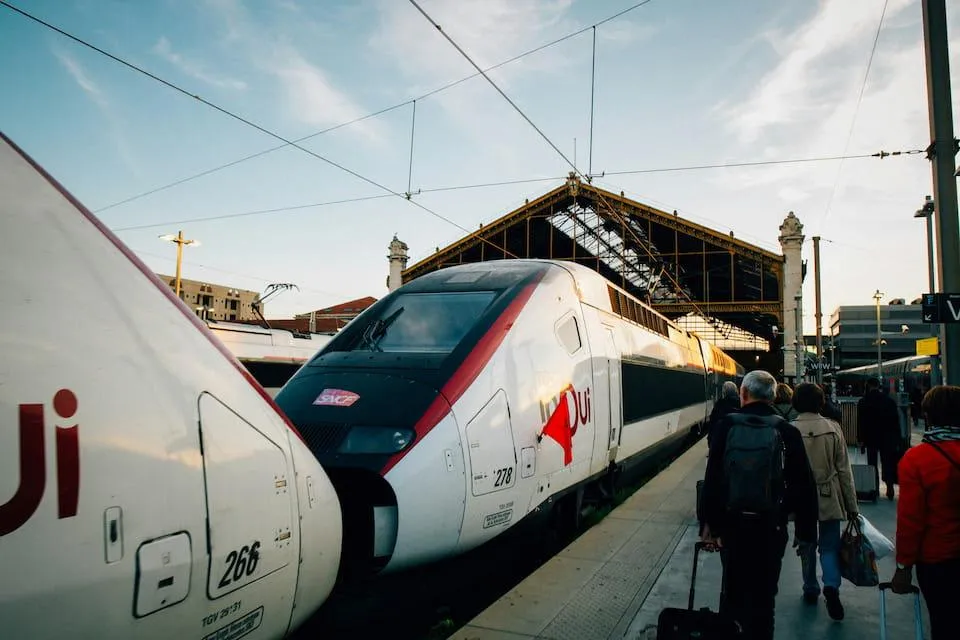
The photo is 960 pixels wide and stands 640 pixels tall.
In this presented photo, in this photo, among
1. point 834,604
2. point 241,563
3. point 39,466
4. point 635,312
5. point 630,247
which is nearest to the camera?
point 39,466

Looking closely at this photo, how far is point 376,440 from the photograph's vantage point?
15.0 feet

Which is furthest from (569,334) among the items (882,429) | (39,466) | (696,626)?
(882,429)

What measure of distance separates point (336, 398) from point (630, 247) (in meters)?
35.9

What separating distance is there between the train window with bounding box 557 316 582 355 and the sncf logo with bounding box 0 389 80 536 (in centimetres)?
483

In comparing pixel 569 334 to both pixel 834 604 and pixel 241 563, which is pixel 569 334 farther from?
pixel 241 563

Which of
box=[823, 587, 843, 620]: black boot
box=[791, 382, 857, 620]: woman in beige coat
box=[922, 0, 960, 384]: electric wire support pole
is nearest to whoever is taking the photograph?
box=[823, 587, 843, 620]: black boot

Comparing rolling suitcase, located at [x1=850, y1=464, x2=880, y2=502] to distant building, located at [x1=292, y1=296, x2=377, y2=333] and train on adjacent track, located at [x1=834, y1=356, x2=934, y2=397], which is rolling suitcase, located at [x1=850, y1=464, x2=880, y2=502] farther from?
distant building, located at [x1=292, y1=296, x2=377, y2=333]

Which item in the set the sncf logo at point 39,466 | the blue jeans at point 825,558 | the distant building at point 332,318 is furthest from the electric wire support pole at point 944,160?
the distant building at point 332,318

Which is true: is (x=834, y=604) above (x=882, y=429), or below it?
below

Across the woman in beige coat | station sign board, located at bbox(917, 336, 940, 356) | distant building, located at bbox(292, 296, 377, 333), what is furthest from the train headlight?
distant building, located at bbox(292, 296, 377, 333)

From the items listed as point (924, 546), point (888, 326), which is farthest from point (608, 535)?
point (888, 326)

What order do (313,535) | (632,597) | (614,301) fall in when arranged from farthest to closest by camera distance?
(614,301), (632,597), (313,535)

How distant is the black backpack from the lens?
364 centimetres

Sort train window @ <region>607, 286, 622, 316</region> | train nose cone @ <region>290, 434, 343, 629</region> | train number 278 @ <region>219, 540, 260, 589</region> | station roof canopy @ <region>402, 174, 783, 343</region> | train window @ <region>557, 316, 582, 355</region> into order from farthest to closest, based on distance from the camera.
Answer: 1. station roof canopy @ <region>402, 174, 783, 343</region>
2. train window @ <region>607, 286, 622, 316</region>
3. train window @ <region>557, 316, 582, 355</region>
4. train nose cone @ <region>290, 434, 343, 629</region>
5. train number 278 @ <region>219, 540, 260, 589</region>
